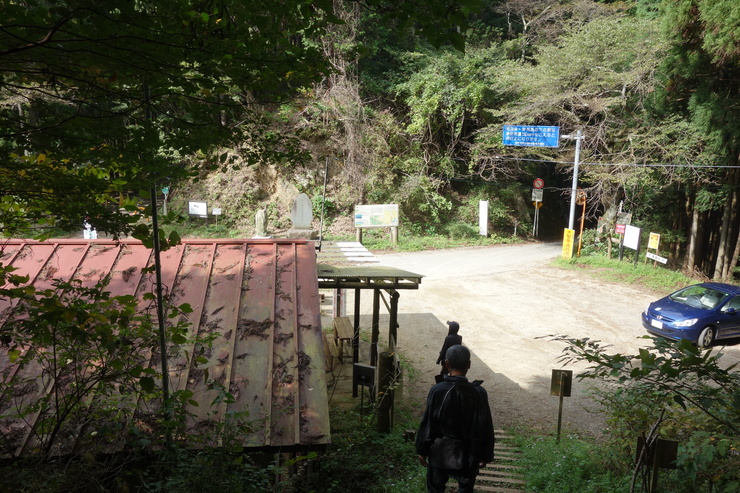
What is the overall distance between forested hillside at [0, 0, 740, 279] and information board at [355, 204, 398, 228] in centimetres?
323

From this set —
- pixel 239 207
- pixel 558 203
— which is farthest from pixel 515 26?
pixel 239 207

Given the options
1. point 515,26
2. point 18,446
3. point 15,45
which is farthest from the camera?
point 515,26

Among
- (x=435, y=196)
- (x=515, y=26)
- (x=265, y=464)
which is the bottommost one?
(x=265, y=464)

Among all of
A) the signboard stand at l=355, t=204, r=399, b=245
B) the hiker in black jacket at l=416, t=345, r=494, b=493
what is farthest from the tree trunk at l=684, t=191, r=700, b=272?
the hiker in black jacket at l=416, t=345, r=494, b=493

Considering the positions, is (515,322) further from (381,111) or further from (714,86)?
(381,111)

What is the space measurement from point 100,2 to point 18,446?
313 cm

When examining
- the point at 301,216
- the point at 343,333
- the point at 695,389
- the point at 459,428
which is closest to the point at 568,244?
the point at 301,216

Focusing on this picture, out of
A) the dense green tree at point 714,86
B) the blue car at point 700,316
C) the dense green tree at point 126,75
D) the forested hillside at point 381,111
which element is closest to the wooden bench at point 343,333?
the forested hillside at point 381,111

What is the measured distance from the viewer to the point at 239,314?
483 centimetres

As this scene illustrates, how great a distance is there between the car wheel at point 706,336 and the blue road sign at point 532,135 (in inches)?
364

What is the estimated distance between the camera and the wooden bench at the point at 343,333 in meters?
9.10

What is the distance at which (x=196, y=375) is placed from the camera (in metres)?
4.08

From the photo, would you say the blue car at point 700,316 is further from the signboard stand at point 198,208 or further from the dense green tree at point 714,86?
the signboard stand at point 198,208

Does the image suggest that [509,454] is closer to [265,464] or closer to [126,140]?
[265,464]
